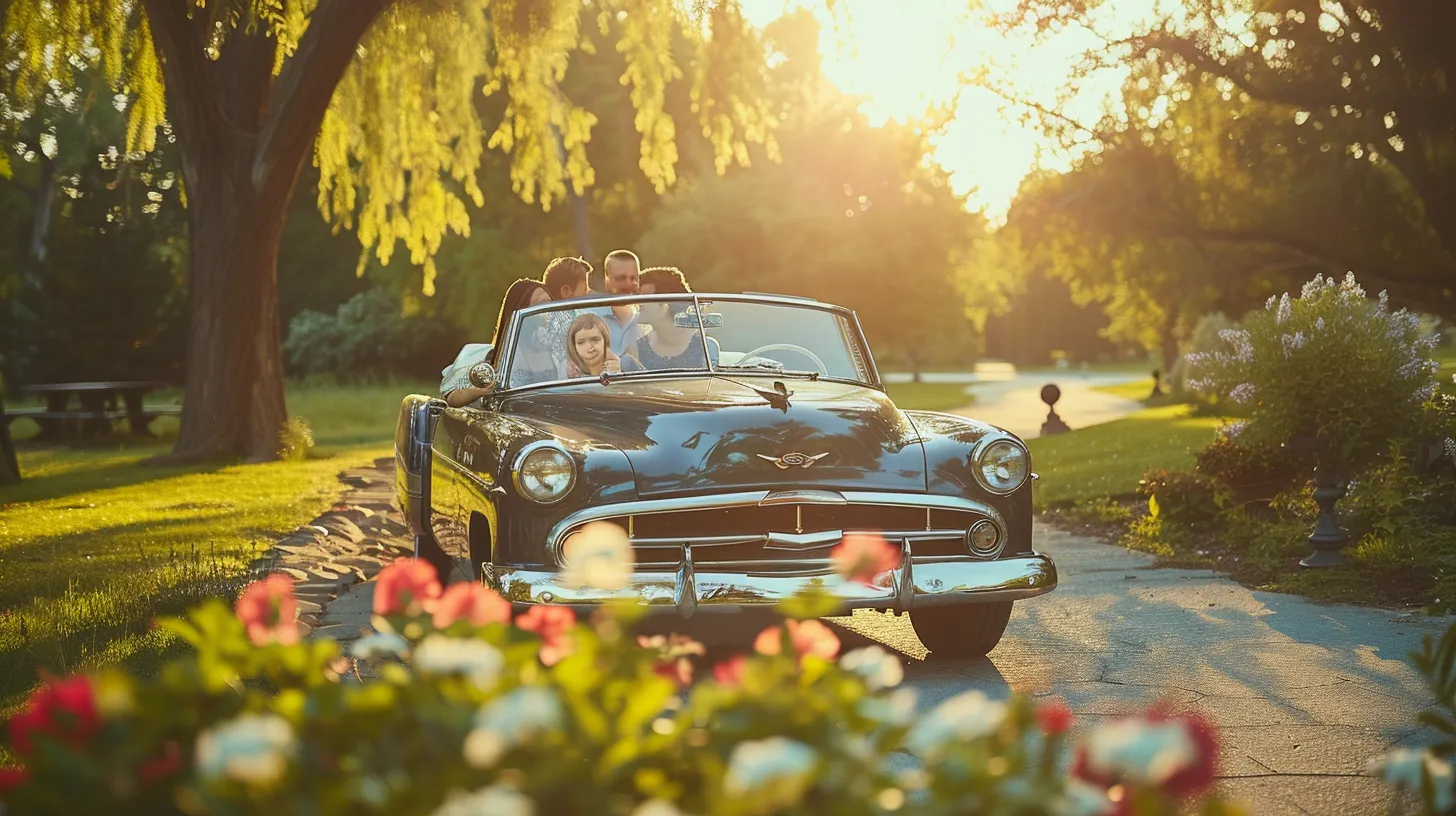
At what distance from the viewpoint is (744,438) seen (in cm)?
578

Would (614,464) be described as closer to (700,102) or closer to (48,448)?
(700,102)

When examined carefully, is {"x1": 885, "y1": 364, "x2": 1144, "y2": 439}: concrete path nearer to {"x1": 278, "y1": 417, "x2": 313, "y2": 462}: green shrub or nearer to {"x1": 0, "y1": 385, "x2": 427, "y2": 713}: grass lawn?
{"x1": 278, "y1": 417, "x2": 313, "y2": 462}: green shrub

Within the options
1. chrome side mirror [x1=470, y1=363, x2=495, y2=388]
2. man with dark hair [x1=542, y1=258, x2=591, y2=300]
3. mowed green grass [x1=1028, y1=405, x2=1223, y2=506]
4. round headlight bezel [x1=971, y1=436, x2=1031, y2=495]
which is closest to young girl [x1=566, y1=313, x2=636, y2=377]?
chrome side mirror [x1=470, y1=363, x2=495, y2=388]

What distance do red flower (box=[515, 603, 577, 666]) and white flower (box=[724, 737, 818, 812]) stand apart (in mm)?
534

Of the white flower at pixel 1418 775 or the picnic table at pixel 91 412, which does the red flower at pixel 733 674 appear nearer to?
the white flower at pixel 1418 775

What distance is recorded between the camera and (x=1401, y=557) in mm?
7859

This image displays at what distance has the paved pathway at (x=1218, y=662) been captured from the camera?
439 cm

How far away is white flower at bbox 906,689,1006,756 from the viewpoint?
5.92 ft

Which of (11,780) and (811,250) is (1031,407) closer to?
(811,250)

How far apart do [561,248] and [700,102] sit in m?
29.6

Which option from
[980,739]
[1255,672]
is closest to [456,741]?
[980,739]

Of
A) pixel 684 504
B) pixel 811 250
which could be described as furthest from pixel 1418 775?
pixel 811 250

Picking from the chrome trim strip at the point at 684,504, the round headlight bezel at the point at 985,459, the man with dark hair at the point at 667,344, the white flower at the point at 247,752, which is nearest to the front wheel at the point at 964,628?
the round headlight bezel at the point at 985,459

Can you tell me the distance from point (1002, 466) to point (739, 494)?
3.99ft
